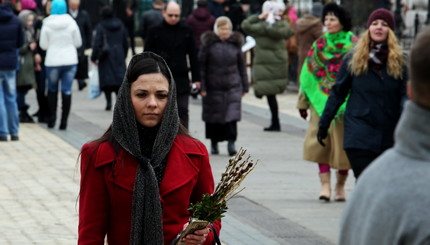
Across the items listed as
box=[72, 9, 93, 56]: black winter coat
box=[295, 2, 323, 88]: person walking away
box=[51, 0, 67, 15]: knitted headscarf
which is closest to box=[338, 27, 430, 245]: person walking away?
box=[51, 0, 67, 15]: knitted headscarf

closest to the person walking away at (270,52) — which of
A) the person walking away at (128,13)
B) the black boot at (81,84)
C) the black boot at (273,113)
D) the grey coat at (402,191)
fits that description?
the black boot at (273,113)

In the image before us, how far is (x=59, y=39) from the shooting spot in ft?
50.4

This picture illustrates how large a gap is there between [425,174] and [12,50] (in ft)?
40.0

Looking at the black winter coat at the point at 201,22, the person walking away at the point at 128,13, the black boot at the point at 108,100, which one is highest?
the black winter coat at the point at 201,22

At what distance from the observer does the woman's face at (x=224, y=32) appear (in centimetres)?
1339

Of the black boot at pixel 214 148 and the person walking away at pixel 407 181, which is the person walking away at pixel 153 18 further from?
the person walking away at pixel 407 181

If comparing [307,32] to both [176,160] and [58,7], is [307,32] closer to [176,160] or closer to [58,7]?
[58,7]

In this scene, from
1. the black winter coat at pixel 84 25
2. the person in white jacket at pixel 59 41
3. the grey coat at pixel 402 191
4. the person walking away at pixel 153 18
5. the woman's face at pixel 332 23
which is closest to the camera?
the grey coat at pixel 402 191

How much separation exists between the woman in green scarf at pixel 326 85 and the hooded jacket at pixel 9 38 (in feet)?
15.8

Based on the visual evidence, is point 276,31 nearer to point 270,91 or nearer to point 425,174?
point 270,91

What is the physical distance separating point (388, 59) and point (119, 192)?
176 inches

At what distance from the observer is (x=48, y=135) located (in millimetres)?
15227

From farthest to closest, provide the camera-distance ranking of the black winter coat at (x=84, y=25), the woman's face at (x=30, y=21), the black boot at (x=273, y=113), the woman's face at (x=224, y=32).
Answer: the black winter coat at (x=84, y=25), the woman's face at (x=30, y=21), the black boot at (x=273, y=113), the woman's face at (x=224, y=32)

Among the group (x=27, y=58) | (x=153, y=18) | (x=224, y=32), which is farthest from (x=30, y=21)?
(x=153, y=18)
